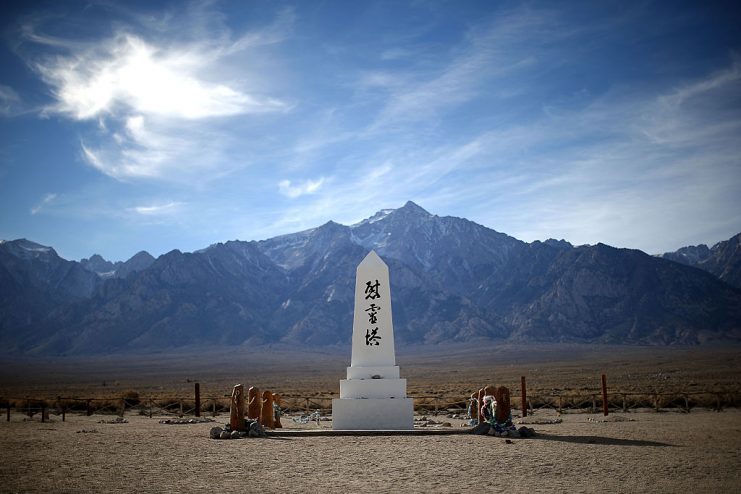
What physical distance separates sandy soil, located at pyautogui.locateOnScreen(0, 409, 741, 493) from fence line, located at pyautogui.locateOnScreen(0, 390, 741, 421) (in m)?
6.68

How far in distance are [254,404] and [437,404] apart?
10.6m

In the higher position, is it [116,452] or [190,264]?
[190,264]

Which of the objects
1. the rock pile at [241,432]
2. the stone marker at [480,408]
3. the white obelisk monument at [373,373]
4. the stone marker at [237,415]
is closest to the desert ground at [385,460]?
the rock pile at [241,432]

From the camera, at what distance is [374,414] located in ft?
56.5

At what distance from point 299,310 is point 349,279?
16.7 m

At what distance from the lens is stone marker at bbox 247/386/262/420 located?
1777cm

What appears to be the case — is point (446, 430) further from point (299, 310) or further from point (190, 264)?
point (190, 264)

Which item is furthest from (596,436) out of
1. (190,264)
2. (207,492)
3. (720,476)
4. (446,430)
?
(190,264)

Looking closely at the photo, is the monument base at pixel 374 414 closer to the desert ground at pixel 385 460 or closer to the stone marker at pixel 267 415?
the desert ground at pixel 385 460

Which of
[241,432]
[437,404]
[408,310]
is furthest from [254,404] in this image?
[408,310]

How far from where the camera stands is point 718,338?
12900 centimetres

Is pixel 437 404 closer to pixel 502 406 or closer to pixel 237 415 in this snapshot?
pixel 502 406

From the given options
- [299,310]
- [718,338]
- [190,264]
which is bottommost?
[718,338]

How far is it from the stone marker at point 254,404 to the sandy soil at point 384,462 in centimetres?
135
